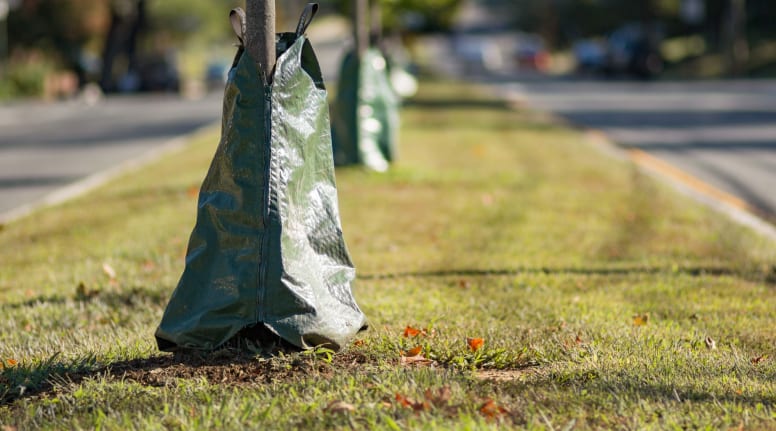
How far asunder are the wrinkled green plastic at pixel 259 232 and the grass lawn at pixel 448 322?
0.56 ft

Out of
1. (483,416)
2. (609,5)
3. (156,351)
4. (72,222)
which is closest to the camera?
(483,416)

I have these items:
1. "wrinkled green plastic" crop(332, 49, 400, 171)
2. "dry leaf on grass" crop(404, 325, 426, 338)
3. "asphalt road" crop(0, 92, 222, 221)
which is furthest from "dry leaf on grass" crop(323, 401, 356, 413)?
"wrinkled green plastic" crop(332, 49, 400, 171)

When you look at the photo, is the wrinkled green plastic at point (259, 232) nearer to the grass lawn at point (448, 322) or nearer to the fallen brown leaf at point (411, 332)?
the grass lawn at point (448, 322)

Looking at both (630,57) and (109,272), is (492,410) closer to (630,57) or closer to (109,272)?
(109,272)

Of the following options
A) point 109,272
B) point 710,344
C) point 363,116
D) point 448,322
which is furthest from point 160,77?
point 710,344

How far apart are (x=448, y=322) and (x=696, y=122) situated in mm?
16480

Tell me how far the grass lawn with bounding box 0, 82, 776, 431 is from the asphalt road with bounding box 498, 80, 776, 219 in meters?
2.25

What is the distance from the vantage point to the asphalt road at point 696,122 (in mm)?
13078

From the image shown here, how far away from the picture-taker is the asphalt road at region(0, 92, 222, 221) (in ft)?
46.0

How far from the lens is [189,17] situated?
231 feet

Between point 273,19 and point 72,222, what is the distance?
5.40 metres

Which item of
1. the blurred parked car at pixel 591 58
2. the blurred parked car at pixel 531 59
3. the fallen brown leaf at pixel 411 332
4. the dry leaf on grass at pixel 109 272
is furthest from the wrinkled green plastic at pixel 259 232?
the blurred parked car at pixel 531 59

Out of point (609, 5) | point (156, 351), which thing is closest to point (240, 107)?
point (156, 351)

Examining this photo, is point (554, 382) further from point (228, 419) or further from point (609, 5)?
point (609, 5)
